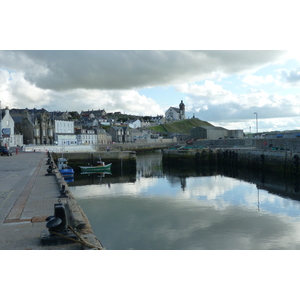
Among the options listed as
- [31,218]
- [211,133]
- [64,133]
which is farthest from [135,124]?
[31,218]

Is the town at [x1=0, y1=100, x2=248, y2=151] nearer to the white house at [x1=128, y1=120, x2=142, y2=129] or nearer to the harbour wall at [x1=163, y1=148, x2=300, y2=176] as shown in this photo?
the white house at [x1=128, y1=120, x2=142, y2=129]

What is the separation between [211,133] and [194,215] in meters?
91.8

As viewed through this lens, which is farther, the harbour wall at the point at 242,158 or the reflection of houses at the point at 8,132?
the reflection of houses at the point at 8,132

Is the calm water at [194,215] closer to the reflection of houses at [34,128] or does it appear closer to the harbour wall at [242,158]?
the harbour wall at [242,158]

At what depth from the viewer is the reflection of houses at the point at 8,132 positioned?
6395 centimetres

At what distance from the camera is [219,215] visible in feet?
55.0

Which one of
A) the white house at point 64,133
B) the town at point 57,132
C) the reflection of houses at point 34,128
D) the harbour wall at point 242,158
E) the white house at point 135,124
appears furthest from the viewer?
the white house at point 135,124

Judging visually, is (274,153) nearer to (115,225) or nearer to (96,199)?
(96,199)

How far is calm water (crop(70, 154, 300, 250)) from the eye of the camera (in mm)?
12578

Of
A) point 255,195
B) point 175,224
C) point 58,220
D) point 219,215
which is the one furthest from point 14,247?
point 255,195

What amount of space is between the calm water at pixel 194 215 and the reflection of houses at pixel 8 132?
143 ft

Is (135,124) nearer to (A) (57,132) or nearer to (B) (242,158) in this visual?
(A) (57,132)

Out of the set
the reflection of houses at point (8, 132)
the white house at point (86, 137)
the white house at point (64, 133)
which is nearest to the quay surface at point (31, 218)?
the reflection of houses at point (8, 132)

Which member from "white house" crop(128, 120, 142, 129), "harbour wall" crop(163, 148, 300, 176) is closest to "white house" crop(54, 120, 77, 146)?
"harbour wall" crop(163, 148, 300, 176)
